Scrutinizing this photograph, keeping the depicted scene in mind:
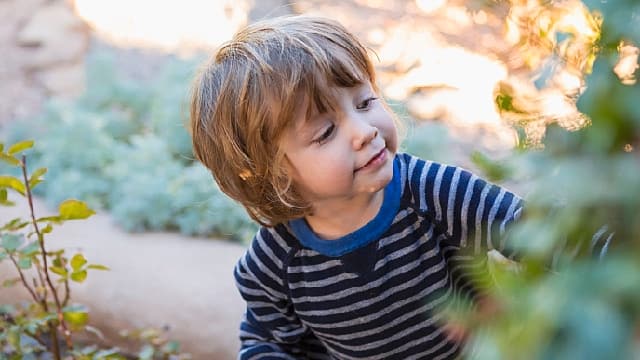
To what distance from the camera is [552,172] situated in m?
0.44

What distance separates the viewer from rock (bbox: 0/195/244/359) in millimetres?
2604

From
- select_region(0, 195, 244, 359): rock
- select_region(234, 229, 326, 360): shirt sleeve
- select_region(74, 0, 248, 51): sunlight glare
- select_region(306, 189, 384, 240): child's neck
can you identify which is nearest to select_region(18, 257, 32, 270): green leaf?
select_region(234, 229, 326, 360): shirt sleeve

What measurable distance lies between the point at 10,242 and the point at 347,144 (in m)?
0.71

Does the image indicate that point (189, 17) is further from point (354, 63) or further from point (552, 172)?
point (552, 172)

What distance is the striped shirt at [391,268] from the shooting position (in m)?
1.57

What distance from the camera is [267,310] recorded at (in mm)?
1712

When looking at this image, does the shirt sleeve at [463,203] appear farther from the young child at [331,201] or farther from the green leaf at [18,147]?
the green leaf at [18,147]

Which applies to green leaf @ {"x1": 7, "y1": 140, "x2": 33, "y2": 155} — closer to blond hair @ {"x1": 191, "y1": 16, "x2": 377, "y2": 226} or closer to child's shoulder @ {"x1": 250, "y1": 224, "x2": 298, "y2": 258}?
blond hair @ {"x1": 191, "y1": 16, "x2": 377, "y2": 226}

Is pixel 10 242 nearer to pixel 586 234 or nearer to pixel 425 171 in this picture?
pixel 425 171

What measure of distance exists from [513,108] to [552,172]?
25 centimetres

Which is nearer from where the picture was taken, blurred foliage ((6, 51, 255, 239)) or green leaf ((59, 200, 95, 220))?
green leaf ((59, 200, 95, 220))

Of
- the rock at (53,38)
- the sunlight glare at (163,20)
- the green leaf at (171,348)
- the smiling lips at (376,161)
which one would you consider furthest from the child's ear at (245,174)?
the rock at (53,38)

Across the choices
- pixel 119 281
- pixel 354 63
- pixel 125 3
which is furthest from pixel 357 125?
pixel 125 3

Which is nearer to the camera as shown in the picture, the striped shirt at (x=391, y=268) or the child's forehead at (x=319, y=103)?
the child's forehead at (x=319, y=103)
